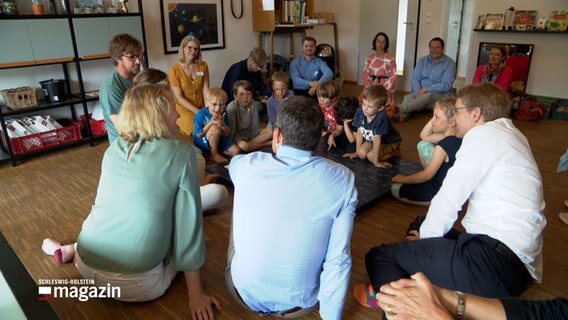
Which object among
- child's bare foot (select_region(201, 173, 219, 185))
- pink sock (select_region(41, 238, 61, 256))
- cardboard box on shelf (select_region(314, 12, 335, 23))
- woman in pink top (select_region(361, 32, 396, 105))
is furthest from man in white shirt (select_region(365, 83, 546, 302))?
cardboard box on shelf (select_region(314, 12, 335, 23))

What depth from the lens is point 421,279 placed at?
118 centimetres

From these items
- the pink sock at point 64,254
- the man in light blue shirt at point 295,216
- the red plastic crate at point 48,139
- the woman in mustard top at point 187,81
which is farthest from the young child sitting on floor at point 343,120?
the red plastic crate at point 48,139

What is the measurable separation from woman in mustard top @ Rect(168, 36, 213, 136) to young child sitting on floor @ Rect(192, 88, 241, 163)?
1.25 ft

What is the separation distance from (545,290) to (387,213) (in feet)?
3.31

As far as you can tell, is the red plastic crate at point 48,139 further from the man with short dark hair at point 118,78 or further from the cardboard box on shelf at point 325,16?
the cardboard box on shelf at point 325,16

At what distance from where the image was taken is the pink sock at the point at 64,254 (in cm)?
218

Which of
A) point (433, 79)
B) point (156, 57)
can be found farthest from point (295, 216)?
point (433, 79)

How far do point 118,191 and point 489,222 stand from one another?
1.51m

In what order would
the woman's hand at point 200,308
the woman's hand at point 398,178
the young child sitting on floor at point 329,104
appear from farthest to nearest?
the young child sitting on floor at point 329,104
the woman's hand at point 398,178
the woman's hand at point 200,308

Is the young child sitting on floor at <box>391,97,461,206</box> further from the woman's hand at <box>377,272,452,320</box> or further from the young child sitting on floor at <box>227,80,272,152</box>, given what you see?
the woman's hand at <box>377,272,452,320</box>

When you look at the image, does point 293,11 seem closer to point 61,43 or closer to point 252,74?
point 252,74

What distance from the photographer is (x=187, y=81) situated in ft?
13.1

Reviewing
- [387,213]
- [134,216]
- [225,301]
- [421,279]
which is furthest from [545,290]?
[134,216]

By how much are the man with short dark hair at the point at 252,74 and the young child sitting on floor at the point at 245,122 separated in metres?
0.79
